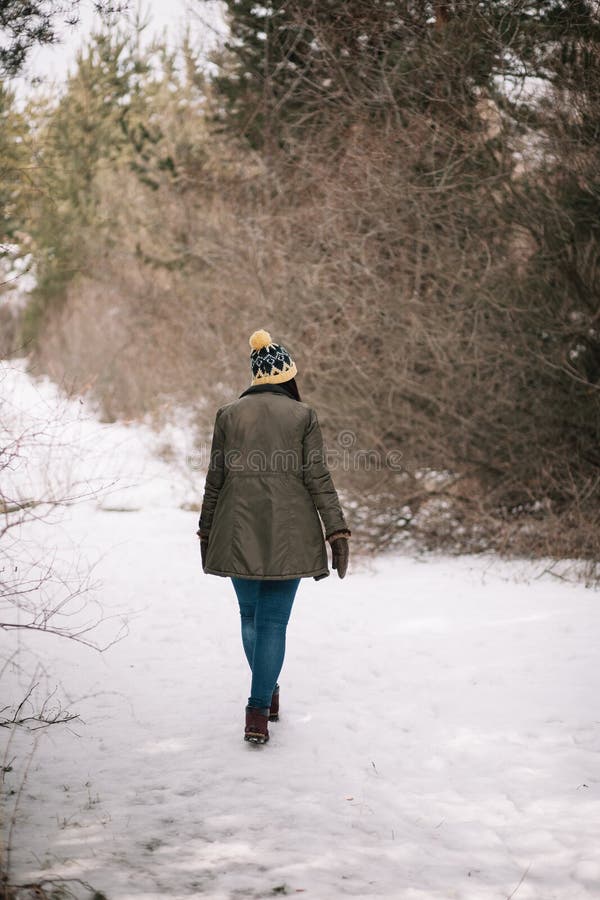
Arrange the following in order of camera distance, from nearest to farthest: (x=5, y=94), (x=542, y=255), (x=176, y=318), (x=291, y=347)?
(x=5, y=94) < (x=542, y=255) < (x=291, y=347) < (x=176, y=318)

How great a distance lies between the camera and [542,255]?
731 centimetres

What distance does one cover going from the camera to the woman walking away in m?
3.58

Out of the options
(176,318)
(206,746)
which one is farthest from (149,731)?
(176,318)

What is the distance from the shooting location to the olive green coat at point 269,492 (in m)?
3.57

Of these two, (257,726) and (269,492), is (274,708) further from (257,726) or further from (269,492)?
(269,492)

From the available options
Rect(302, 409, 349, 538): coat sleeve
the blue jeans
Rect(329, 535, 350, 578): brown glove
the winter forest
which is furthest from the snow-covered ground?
Rect(302, 409, 349, 538): coat sleeve

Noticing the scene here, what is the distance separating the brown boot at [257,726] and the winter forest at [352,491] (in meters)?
0.09

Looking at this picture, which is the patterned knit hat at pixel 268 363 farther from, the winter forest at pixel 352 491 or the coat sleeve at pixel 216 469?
the winter forest at pixel 352 491

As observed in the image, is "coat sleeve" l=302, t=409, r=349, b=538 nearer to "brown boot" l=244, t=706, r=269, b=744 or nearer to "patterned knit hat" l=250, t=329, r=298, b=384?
"patterned knit hat" l=250, t=329, r=298, b=384

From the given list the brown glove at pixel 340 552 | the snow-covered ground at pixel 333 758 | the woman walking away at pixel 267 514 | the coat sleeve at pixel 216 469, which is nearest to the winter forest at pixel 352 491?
the snow-covered ground at pixel 333 758

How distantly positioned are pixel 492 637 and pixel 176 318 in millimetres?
10083

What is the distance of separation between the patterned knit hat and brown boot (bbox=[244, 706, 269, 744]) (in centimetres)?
149

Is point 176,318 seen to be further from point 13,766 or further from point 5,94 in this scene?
point 13,766

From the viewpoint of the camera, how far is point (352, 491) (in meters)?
8.30
